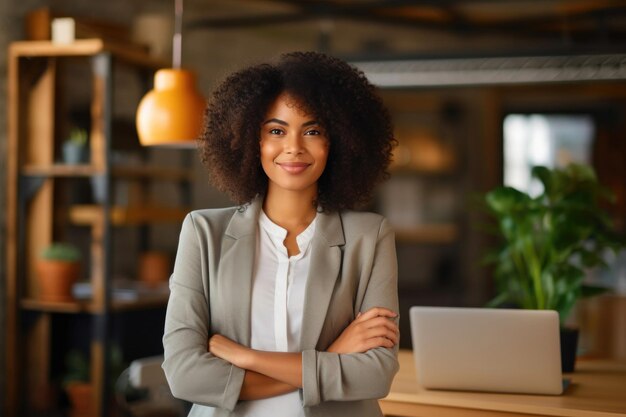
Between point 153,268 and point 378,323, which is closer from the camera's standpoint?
point 378,323

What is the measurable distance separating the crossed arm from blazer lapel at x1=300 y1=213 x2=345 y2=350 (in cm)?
5

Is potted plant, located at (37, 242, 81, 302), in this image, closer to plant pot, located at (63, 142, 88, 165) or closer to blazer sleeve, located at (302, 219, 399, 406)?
plant pot, located at (63, 142, 88, 165)

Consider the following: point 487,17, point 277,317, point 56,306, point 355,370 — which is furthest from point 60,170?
point 487,17

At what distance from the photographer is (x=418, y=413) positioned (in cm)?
230

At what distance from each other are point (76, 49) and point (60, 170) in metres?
0.61

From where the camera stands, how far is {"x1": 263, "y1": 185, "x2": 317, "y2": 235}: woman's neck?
5.70ft

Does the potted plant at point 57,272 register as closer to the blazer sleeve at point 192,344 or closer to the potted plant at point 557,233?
the potted plant at point 557,233

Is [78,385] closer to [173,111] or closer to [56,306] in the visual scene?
[56,306]

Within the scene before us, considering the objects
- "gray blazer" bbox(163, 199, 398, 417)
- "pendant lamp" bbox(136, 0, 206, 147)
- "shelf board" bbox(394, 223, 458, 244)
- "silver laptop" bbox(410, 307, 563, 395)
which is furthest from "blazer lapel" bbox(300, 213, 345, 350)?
"shelf board" bbox(394, 223, 458, 244)

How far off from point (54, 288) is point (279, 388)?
2889 millimetres

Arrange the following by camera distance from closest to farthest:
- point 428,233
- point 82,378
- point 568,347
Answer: point 568,347, point 82,378, point 428,233

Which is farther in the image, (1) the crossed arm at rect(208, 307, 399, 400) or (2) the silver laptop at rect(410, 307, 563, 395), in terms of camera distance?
(2) the silver laptop at rect(410, 307, 563, 395)

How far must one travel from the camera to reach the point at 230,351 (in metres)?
1.61

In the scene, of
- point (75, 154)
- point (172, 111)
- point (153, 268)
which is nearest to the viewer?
point (172, 111)
